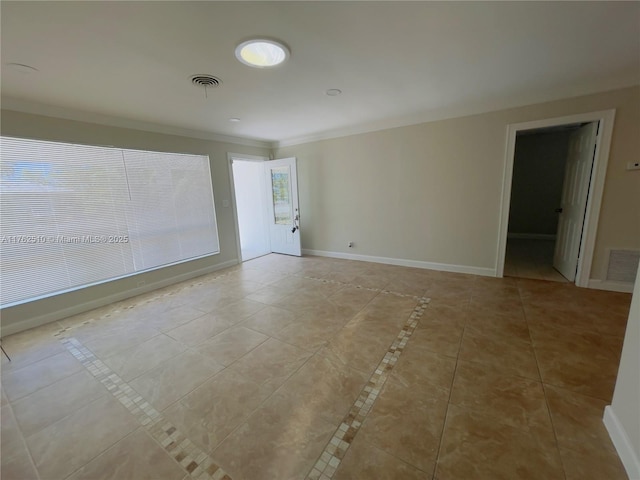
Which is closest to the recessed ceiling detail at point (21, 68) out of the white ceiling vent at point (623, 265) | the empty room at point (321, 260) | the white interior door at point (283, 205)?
the empty room at point (321, 260)

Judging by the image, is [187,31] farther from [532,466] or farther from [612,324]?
[612,324]

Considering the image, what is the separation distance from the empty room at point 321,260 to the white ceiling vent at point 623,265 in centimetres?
2

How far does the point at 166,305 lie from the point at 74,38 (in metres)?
2.81

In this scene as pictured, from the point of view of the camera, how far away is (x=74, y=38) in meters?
1.73

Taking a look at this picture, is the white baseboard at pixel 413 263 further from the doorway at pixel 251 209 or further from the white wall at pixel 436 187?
the doorway at pixel 251 209

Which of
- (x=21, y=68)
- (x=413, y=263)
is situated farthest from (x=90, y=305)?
(x=413, y=263)

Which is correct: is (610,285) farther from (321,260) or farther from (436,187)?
(321,260)

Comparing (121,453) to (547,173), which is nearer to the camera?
(121,453)

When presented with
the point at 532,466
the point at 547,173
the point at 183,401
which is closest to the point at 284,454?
the point at 183,401

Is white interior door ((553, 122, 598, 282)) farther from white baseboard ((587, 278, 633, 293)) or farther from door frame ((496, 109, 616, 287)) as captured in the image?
white baseboard ((587, 278, 633, 293))

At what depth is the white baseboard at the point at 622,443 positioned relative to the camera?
1196mm

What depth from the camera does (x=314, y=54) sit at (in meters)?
2.05

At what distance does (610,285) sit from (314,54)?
4.39 meters

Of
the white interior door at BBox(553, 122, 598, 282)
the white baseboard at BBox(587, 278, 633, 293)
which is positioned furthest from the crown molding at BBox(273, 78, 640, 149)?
the white baseboard at BBox(587, 278, 633, 293)
